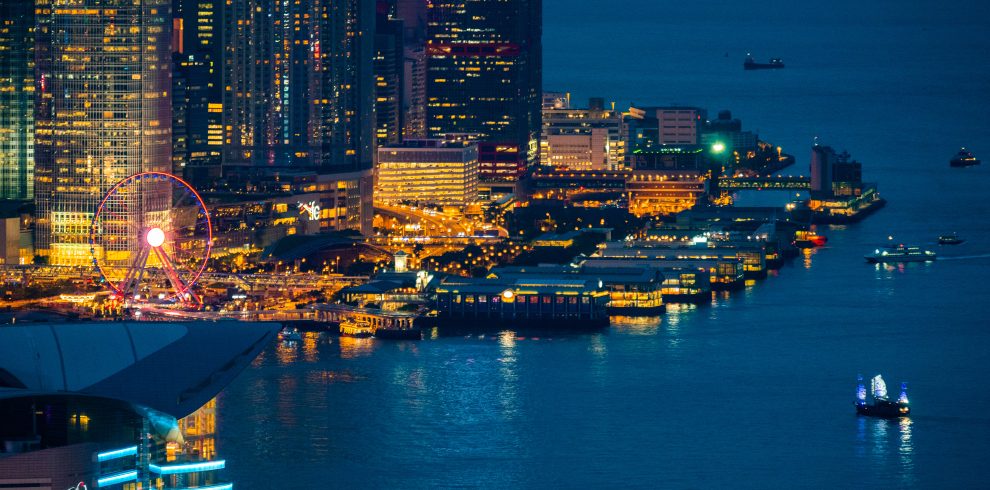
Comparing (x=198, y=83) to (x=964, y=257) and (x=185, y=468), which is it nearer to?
(x=964, y=257)

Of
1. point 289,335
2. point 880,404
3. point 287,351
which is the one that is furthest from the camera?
point 289,335

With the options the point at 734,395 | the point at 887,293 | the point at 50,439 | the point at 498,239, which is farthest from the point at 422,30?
the point at 50,439

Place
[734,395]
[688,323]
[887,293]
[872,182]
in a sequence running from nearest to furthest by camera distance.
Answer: [734,395], [688,323], [887,293], [872,182]

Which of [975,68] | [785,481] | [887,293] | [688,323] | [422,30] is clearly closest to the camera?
[785,481]

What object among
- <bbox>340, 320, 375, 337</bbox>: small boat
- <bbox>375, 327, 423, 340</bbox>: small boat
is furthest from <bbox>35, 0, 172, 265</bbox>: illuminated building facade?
<bbox>375, 327, 423, 340</bbox>: small boat

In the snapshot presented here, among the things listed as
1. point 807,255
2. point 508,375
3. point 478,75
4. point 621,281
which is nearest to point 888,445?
point 508,375

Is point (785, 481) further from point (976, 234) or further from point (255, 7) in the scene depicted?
point (255, 7)

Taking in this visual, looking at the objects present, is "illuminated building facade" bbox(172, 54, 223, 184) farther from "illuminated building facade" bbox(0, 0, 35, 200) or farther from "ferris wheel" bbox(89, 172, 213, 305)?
"ferris wheel" bbox(89, 172, 213, 305)

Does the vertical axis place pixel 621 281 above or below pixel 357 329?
above
